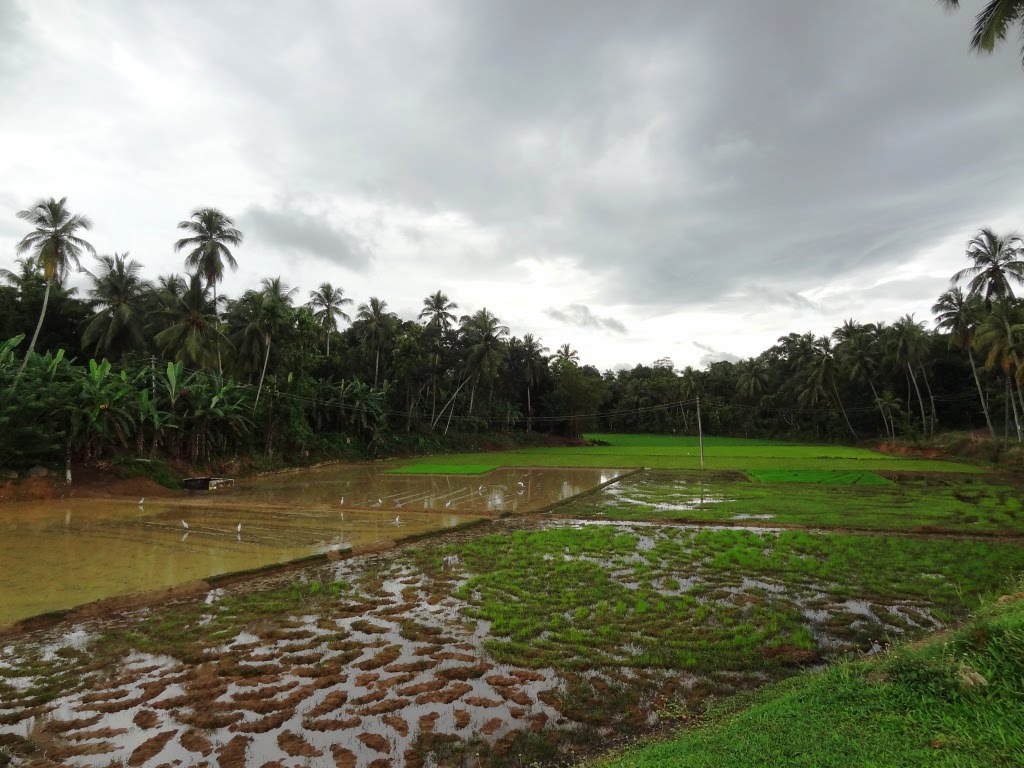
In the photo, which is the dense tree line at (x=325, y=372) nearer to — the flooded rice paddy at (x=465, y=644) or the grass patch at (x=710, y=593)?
the flooded rice paddy at (x=465, y=644)

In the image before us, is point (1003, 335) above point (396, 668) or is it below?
above

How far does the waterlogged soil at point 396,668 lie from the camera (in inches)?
197

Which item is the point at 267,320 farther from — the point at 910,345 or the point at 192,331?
the point at 910,345

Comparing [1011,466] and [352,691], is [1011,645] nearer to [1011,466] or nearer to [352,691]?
[352,691]

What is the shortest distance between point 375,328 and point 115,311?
733 inches

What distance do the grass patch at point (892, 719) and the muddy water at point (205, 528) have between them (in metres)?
10.2

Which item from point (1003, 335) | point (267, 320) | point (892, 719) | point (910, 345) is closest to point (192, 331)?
point (267, 320)

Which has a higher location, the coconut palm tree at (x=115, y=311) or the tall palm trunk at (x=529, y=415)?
the coconut palm tree at (x=115, y=311)

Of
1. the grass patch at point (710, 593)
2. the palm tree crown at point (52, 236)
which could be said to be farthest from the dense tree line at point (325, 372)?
the grass patch at point (710, 593)

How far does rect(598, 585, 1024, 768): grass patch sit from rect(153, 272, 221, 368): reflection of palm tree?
3305cm

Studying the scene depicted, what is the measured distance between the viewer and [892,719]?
406cm

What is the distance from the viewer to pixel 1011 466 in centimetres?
3142

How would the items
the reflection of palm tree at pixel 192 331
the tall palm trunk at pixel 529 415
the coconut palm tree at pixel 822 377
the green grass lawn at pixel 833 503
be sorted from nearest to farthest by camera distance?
1. the green grass lawn at pixel 833 503
2. the reflection of palm tree at pixel 192 331
3. the coconut palm tree at pixel 822 377
4. the tall palm trunk at pixel 529 415

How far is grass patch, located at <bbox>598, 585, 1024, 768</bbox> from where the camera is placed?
11.7ft
